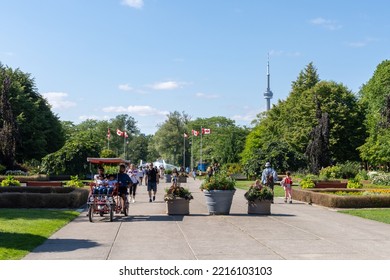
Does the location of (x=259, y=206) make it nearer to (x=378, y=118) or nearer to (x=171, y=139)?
(x=378, y=118)

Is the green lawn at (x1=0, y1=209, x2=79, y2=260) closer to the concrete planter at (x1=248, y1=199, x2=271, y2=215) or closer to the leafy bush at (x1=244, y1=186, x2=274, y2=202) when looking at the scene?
the leafy bush at (x1=244, y1=186, x2=274, y2=202)

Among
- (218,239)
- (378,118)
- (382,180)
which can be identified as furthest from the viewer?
(378,118)

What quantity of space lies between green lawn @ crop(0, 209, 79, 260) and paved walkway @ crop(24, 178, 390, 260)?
0.29m

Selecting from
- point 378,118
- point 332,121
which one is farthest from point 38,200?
point 378,118

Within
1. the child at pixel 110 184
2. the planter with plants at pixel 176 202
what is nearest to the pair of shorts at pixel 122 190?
the child at pixel 110 184

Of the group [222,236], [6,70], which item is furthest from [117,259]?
[6,70]

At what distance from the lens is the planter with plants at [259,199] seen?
64.3ft

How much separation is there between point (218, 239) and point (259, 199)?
7.37 meters

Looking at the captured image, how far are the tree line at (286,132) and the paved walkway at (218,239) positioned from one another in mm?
32698

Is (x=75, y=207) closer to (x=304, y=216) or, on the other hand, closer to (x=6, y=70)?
(x=304, y=216)

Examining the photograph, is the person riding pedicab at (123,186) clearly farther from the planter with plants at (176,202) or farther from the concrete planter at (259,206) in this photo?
the concrete planter at (259,206)

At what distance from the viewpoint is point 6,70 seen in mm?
70438

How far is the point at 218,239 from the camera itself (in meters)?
12.5

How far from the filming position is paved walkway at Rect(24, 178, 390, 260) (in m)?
10.3
